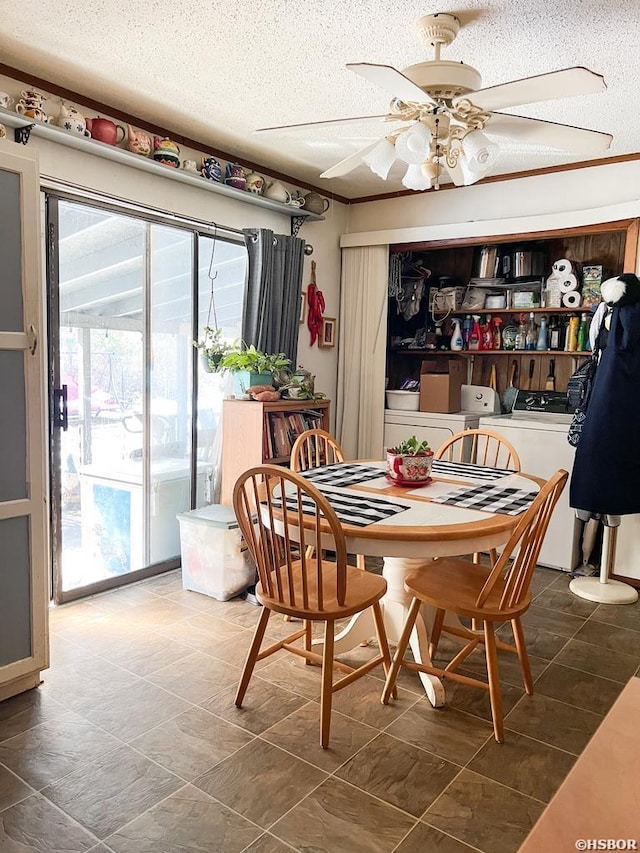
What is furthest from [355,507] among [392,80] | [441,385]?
[441,385]

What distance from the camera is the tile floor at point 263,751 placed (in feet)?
5.63

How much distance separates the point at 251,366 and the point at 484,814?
2.54m

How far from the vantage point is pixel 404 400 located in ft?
15.4

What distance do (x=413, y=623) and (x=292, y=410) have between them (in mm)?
1785

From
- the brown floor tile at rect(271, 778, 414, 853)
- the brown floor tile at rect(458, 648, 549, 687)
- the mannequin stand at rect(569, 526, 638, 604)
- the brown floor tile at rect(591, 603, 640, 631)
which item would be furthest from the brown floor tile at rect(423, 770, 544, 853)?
the mannequin stand at rect(569, 526, 638, 604)

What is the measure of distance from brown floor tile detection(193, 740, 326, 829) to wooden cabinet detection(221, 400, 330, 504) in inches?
71.9

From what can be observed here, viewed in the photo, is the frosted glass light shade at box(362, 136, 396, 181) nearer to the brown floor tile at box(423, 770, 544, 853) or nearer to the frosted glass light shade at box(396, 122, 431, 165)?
the frosted glass light shade at box(396, 122, 431, 165)

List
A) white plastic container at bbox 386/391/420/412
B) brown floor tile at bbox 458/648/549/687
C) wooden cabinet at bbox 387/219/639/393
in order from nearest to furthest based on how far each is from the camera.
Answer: brown floor tile at bbox 458/648/549/687, wooden cabinet at bbox 387/219/639/393, white plastic container at bbox 386/391/420/412

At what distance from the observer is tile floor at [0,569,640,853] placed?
171 centimetres

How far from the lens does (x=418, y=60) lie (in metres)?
2.59

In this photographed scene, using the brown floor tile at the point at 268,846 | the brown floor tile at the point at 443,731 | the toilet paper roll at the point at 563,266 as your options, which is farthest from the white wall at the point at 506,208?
the brown floor tile at the point at 268,846

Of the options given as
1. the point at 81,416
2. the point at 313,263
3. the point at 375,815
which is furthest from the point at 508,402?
the point at 375,815

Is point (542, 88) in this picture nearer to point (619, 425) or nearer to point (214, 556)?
point (619, 425)

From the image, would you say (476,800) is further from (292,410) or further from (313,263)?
(313,263)
